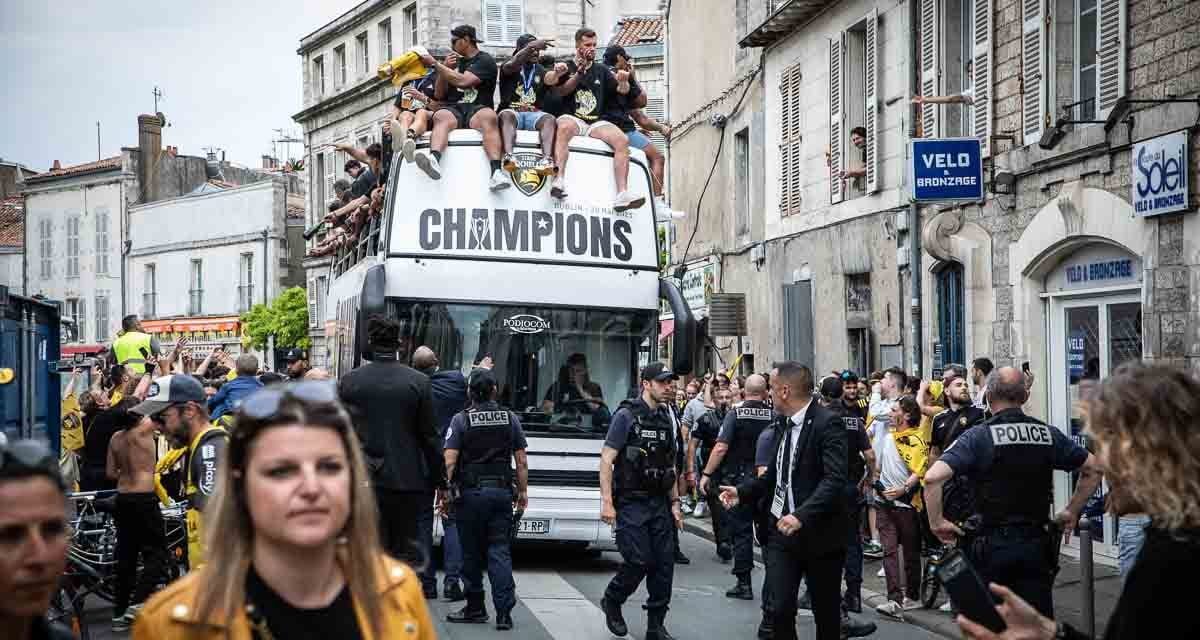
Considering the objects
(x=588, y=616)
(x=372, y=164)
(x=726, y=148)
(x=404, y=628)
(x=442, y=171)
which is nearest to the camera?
(x=404, y=628)

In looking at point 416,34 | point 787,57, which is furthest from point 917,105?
point 416,34

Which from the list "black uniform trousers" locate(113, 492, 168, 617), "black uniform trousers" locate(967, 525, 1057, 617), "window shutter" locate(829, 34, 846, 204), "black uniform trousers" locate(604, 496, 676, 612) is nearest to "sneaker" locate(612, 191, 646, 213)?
"black uniform trousers" locate(604, 496, 676, 612)

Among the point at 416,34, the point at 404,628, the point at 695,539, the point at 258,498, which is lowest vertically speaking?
the point at 695,539

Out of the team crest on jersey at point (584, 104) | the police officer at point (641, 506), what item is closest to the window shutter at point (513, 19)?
the team crest on jersey at point (584, 104)

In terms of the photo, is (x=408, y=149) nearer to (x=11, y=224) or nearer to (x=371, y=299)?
(x=371, y=299)

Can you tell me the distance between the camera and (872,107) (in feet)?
64.1

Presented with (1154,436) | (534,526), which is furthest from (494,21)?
(1154,436)

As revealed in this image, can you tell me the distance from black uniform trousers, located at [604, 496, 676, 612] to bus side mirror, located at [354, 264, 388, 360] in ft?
11.1

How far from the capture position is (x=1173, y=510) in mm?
3398

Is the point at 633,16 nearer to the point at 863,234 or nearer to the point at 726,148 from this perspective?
the point at 726,148

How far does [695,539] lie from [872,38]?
7.14 meters

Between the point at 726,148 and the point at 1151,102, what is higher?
the point at 726,148

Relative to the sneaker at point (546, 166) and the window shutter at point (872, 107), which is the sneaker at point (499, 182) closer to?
the sneaker at point (546, 166)

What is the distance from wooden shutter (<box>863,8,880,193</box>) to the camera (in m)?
19.3
